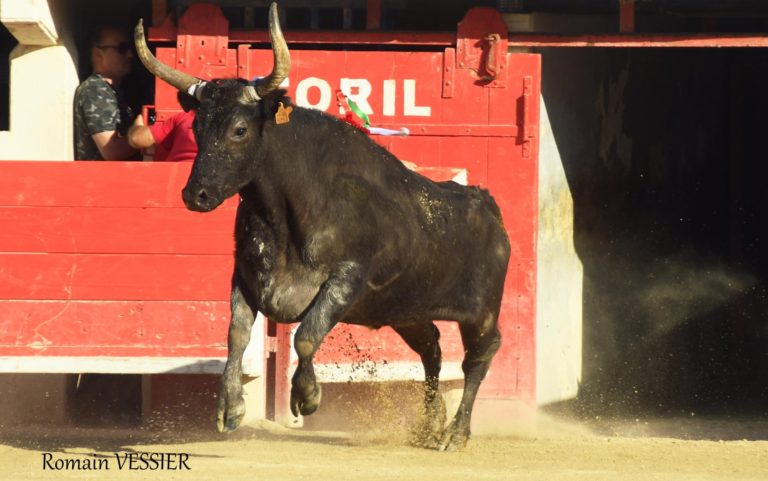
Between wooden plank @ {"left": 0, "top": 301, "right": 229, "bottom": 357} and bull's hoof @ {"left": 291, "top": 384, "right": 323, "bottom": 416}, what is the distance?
82.1 inches

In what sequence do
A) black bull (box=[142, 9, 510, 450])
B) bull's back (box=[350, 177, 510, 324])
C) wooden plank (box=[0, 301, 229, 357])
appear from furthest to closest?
wooden plank (box=[0, 301, 229, 357]), bull's back (box=[350, 177, 510, 324]), black bull (box=[142, 9, 510, 450])

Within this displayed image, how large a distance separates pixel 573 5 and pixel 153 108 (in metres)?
2.68

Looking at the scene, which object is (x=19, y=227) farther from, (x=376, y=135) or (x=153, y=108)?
Result: (x=376, y=135)

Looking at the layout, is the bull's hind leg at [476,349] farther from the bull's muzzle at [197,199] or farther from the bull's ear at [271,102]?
the bull's muzzle at [197,199]

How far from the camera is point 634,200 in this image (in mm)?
12102

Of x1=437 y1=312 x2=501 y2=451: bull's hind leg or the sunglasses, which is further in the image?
the sunglasses

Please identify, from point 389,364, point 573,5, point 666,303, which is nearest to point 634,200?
point 666,303

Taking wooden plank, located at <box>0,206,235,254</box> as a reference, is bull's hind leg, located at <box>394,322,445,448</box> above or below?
below

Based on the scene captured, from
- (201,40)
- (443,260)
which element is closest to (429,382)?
(443,260)

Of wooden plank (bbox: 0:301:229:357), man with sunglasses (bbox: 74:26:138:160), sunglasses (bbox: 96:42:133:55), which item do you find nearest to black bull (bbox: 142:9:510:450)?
wooden plank (bbox: 0:301:229:357)

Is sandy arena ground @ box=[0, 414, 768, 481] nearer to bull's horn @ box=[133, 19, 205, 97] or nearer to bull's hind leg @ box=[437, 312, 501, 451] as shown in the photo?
bull's hind leg @ box=[437, 312, 501, 451]

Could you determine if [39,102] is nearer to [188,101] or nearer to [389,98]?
[389,98]

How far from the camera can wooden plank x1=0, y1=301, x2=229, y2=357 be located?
8.86m

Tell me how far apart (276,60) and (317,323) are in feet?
3.79
